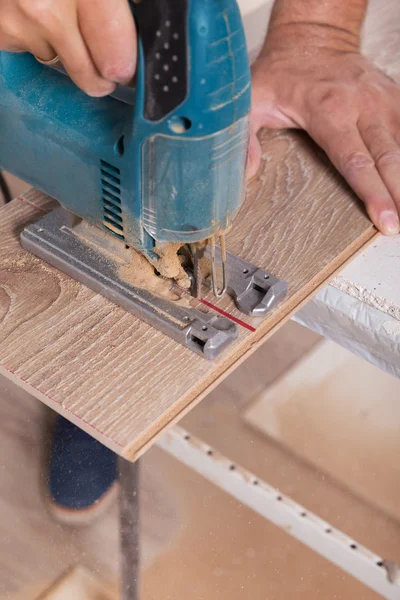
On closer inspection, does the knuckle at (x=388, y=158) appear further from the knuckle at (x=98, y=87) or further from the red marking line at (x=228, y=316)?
the knuckle at (x=98, y=87)

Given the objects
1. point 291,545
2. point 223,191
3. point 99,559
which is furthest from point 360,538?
point 223,191

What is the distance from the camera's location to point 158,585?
3.52ft

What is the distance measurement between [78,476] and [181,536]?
0.18 meters

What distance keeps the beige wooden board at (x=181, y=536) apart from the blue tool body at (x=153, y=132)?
0.33m

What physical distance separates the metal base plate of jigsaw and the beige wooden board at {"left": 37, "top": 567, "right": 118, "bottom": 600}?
14.0 inches

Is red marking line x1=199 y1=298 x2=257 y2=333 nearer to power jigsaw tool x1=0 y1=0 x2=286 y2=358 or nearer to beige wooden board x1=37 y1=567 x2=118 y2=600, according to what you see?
power jigsaw tool x1=0 y1=0 x2=286 y2=358

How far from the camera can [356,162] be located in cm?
135

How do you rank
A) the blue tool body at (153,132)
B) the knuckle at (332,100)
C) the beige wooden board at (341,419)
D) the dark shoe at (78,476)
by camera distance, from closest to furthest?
the blue tool body at (153,132), the dark shoe at (78,476), the beige wooden board at (341,419), the knuckle at (332,100)

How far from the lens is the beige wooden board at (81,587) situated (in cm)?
107

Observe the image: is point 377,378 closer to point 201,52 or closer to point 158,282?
point 158,282

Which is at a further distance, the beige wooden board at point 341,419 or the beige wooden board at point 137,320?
the beige wooden board at point 341,419

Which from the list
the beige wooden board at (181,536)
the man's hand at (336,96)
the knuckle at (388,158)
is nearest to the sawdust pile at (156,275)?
the beige wooden board at (181,536)

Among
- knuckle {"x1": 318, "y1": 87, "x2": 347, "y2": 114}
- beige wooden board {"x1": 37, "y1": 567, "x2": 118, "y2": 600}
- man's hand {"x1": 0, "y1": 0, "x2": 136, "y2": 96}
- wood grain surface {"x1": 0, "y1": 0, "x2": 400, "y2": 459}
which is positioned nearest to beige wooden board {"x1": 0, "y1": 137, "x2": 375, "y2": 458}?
wood grain surface {"x1": 0, "y1": 0, "x2": 400, "y2": 459}

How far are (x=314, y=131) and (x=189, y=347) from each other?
1.90ft
